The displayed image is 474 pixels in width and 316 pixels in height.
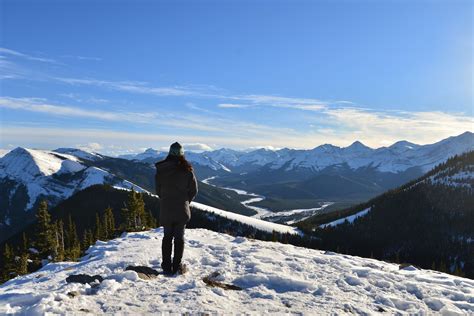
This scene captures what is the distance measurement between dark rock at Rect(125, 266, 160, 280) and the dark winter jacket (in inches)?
69.2

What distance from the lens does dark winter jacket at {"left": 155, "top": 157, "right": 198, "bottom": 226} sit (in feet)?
41.1

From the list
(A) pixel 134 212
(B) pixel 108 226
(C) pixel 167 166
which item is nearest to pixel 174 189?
(C) pixel 167 166

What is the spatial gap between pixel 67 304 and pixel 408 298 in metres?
10.2

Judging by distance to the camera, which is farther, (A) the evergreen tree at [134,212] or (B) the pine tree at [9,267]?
(A) the evergreen tree at [134,212]

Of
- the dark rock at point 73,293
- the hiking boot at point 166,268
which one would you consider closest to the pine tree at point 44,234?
the hiking boot at point 166,268

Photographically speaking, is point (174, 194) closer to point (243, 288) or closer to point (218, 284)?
point (218, 284)

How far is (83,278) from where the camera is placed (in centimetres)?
1160

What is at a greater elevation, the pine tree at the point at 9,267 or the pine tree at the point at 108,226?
the pine tree at the point at 108,226

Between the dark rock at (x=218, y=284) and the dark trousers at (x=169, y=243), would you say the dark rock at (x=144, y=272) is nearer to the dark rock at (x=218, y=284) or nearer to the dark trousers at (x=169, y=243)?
the dark trousers at (x=169, y=243)

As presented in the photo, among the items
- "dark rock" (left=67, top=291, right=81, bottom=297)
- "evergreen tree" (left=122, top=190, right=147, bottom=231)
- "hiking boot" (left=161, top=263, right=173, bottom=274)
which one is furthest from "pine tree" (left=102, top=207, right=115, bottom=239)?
"dark rock" (left=67, top=291, right=81, bottom=297)

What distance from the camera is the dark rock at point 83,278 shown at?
11398 mm

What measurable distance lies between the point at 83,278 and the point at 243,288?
16.5 feet

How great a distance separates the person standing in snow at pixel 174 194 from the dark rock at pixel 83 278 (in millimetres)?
2215

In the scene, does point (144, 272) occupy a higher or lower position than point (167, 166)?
lower
